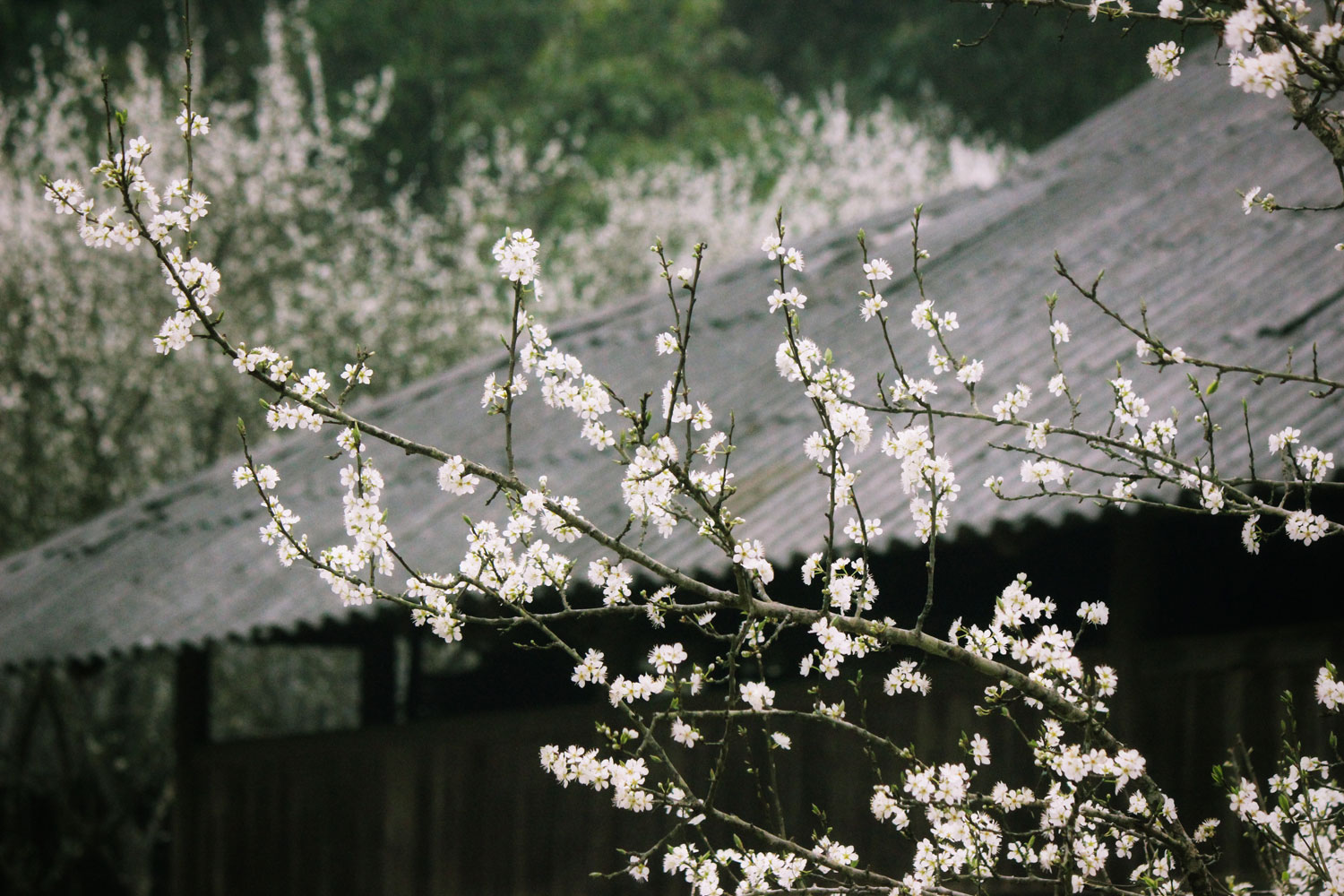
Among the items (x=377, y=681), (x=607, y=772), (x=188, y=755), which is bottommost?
(x=607, y=772)

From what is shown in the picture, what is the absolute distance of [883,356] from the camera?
6285 mm

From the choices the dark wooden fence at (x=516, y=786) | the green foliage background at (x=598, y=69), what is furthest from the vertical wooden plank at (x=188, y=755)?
the green foliage background at (x=598, y=69)

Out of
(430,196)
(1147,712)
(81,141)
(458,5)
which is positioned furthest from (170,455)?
(1147,712)

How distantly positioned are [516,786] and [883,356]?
96.3 inches

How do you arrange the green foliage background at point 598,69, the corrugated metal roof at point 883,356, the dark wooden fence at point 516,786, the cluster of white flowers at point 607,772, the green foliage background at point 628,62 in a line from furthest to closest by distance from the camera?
the green foliage background at point 628,62 → the green foliage background at point 598,69 → the corrugated metal roof at point 883,356 → the dark wooden fence at point 516,786 → the cluster of white flowers at point 607,772

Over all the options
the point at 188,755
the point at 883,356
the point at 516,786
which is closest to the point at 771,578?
the point at 883,356

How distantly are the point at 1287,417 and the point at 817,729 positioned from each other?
207 centimetres

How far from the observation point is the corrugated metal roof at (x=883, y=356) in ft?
16.4

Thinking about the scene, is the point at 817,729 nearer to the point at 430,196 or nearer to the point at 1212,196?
the point at 1212,196

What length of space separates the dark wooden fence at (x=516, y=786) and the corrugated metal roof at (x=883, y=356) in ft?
2.43

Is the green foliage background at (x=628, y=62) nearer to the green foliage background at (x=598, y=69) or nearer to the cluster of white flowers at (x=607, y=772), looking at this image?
the green foliage background at (x=598, y=69)

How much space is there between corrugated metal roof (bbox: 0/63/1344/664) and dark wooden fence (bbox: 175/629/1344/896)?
74cm

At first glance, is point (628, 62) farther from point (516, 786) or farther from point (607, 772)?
point (607, 772)

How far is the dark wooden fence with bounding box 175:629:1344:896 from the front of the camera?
14.3 ft
